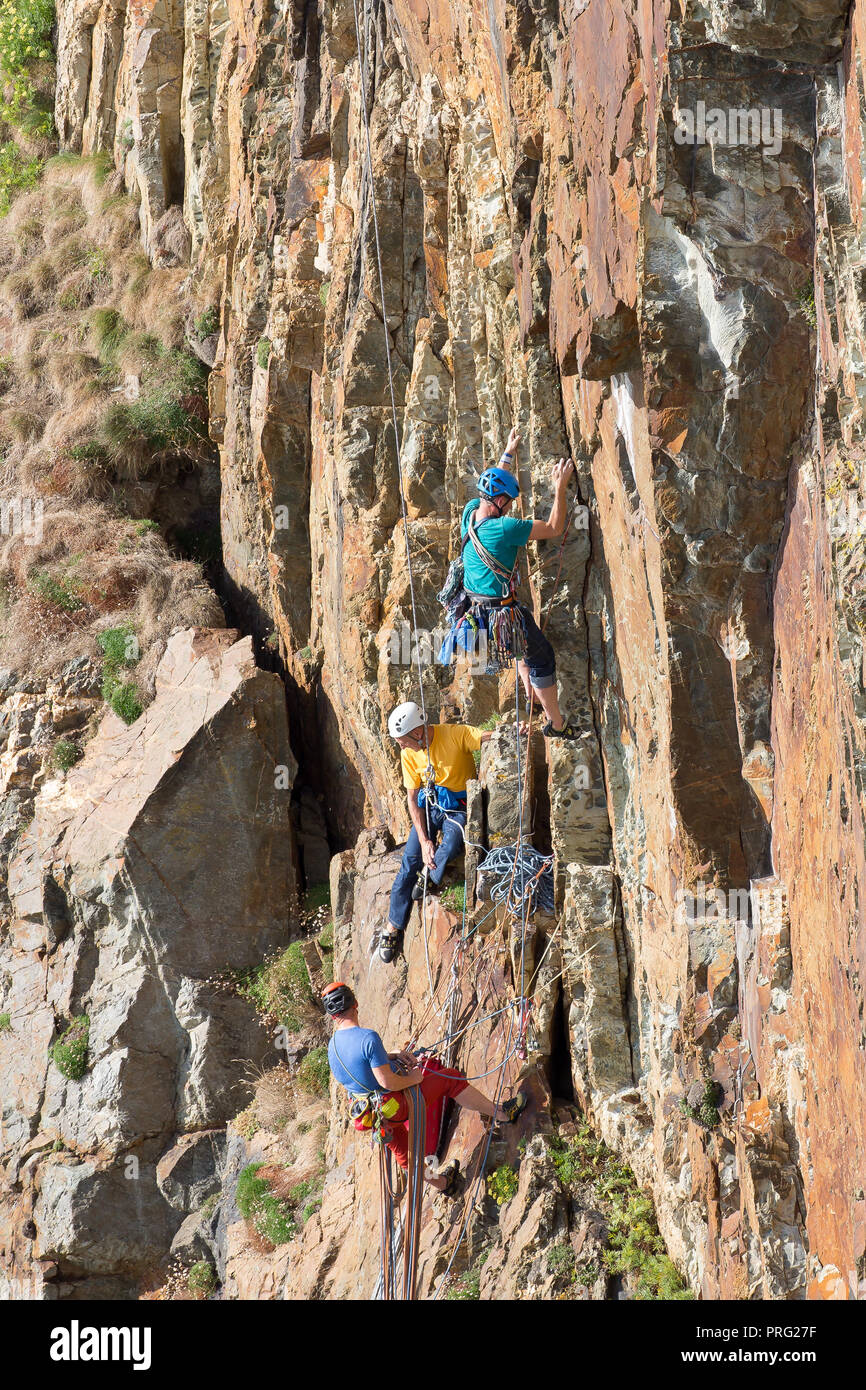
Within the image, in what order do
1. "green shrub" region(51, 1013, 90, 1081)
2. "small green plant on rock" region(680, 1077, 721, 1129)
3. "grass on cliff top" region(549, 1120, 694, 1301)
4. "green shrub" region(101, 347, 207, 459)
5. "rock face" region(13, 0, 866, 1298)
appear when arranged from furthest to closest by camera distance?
1. "green shrub" region(101, 347, 207, 459)
2. "green shrub" region(51, 1013, 90, 1081)
3. "grass on cliff top" region(549, 1120, 694, 1301)
4. "small green plant on rock" region(680, 1077, 721, 1129)
5. "rock face" region(13, 0, 866, 1298)

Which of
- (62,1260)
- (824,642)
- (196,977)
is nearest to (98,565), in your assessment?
(196,977)

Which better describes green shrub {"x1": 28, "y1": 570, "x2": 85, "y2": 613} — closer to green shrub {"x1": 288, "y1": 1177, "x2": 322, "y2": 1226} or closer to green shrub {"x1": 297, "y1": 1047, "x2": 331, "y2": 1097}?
green shrub {"x1": 297, "y1": 1047, "x2": 331, "y2": 1097}

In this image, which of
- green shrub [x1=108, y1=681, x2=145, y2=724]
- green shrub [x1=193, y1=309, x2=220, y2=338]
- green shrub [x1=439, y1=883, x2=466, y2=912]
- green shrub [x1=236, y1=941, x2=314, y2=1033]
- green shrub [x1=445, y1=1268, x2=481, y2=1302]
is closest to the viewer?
green shrub [x1=445, y1=1268, x2=481, y2=1302]

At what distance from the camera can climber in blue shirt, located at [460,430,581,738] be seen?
745 cm

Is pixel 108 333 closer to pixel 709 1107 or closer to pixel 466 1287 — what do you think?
pixel 466 1287

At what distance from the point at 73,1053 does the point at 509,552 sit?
797 centimetres

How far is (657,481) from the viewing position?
18.4 feet

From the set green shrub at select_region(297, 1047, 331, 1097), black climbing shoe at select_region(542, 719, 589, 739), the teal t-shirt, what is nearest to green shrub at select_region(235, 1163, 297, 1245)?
green shrub at select_region(297, 1047, 331, 1097)

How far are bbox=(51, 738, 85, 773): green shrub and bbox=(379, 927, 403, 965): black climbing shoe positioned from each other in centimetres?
601

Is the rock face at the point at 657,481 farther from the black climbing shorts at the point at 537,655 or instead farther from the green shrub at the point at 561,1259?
the green shrub at the point at 561,1259

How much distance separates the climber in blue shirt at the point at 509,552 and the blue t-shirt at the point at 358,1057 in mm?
2176

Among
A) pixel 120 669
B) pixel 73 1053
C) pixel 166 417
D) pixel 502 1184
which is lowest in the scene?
pixel 502 1184

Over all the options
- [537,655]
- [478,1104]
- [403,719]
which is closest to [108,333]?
[403,719]

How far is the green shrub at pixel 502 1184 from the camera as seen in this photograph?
25.0ft
